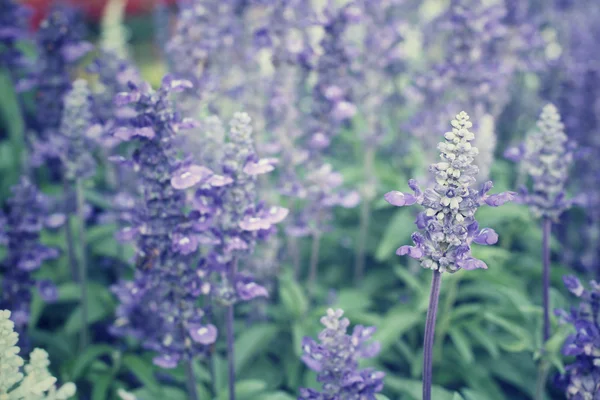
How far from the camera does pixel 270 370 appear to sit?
4.90 meters

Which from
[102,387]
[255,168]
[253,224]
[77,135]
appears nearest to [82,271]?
[102,387]

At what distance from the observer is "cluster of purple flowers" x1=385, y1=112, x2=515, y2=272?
271 cm

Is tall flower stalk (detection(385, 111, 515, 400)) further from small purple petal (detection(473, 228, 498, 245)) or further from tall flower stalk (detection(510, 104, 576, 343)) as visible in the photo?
tall flower stalk (detection(510, 104, 576, 343))

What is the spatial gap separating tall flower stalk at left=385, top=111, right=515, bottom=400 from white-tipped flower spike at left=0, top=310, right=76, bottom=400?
1621mm

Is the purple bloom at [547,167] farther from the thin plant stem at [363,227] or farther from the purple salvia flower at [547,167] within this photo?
the thin plant stem at [363,227]

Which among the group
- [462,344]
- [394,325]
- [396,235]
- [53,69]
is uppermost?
[53,69]

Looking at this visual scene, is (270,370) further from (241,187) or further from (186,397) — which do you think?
(241,187)

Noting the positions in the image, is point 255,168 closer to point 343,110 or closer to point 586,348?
point 343,110

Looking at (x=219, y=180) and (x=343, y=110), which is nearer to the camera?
(x=219, y=180)

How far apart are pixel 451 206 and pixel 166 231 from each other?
1712mm

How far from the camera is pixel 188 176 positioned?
3.38 m

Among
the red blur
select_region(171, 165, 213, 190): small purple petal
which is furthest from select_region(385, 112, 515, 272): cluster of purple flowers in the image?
the red blur

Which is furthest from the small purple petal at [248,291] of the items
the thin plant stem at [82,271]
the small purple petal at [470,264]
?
the thin plant stem at [82,271]

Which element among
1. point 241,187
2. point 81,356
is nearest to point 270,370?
point 81,356
